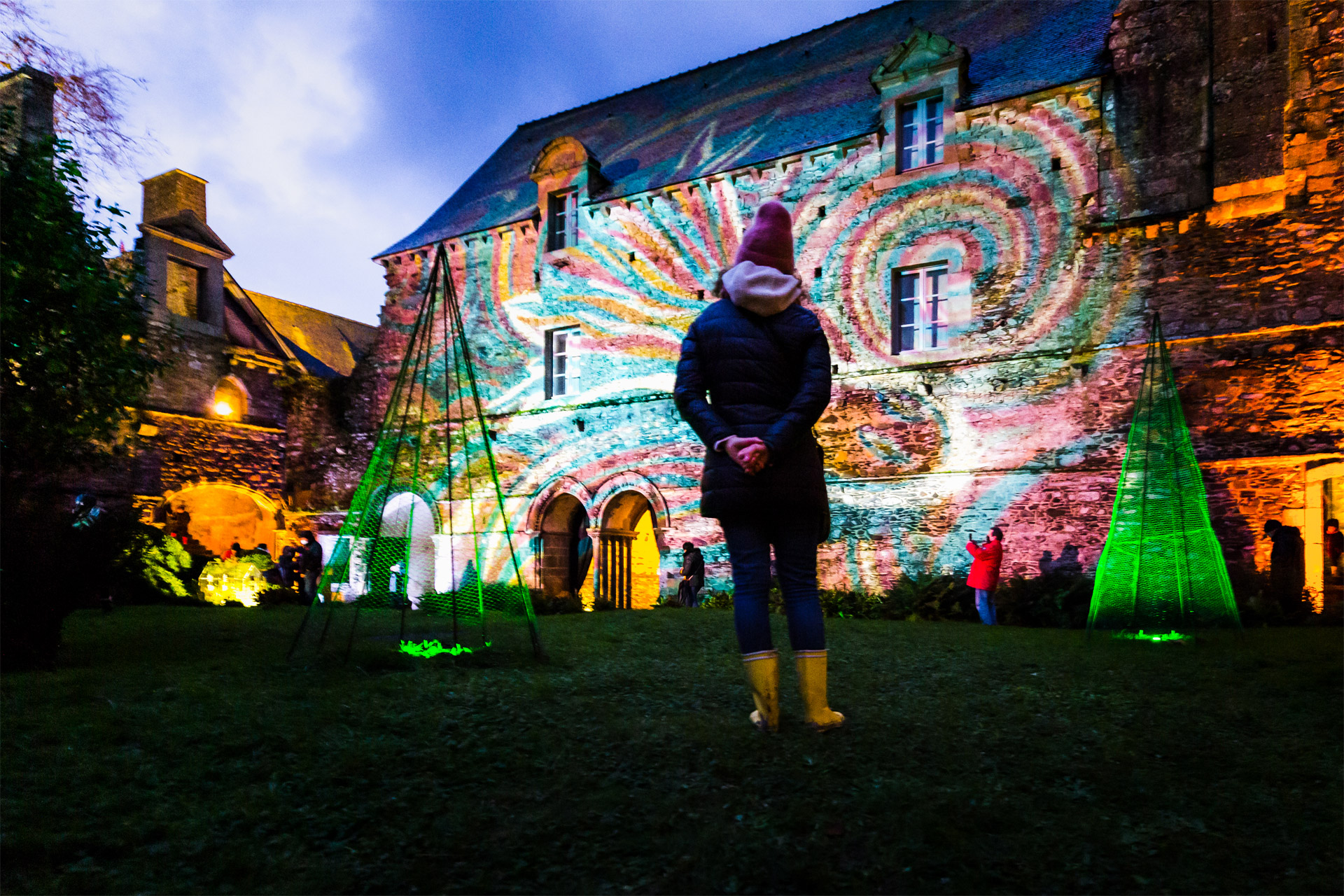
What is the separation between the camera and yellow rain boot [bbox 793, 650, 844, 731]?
3299 millimetres

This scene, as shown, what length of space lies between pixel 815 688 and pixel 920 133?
1239 cm

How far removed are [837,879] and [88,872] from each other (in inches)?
71.4

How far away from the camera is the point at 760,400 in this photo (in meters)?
3.46

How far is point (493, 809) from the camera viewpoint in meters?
Answer: 2.35

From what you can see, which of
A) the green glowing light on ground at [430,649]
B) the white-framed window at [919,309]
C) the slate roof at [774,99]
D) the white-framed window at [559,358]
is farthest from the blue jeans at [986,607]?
the white-framed window at [559,358]

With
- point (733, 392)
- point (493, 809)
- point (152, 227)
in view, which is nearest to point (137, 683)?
point (493, 809)

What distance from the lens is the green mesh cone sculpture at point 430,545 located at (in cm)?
567

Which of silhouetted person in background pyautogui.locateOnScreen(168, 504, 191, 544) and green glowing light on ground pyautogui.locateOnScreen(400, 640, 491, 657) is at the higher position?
silhouetted person in background pyautogui.locateOnScreen(168, 504, 191, 544)

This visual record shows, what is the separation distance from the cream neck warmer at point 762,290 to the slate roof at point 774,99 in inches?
438

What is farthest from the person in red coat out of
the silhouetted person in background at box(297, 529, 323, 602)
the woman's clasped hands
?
the silhouetted person in background at box(297, 529, 323, 602)

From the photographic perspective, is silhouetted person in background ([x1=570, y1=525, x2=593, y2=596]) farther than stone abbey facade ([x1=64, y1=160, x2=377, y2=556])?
No

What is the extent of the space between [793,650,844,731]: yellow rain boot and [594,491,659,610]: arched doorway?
11.6 meters

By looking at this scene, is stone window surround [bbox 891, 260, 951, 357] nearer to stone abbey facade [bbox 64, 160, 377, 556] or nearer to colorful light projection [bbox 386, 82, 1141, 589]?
colorful light projection [bbox 386, 82, 1141, 589]

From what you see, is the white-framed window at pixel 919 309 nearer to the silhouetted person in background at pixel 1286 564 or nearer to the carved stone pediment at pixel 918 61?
the carved stone pediment at pixel 918 61
